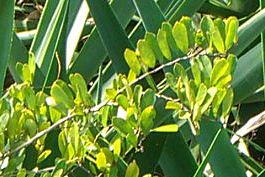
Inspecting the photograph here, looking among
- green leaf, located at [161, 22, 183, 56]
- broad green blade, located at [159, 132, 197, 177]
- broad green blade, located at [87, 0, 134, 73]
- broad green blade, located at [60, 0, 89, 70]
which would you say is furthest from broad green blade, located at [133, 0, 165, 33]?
broad green blade, located at [60, 0, 89, 70]

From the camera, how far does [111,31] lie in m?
1.04

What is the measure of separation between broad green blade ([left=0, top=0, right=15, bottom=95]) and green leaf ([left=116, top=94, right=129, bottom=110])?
0.30m

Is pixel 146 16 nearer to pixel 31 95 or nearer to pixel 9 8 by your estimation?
pixel 9 8

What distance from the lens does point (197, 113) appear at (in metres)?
0.73

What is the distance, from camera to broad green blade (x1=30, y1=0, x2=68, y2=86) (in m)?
1.21


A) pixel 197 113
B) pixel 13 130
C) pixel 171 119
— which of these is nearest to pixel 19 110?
pixel 13 130

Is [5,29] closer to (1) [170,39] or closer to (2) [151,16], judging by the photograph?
(2) [151,16]

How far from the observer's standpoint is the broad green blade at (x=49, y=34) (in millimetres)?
1208

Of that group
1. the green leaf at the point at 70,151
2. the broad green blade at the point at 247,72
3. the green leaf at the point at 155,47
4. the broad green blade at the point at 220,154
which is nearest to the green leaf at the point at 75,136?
the green leaf at the point at 70,151

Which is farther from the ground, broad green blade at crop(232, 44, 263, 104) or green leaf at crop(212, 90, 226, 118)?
green leaf at crop(212, 90, 226, 118)

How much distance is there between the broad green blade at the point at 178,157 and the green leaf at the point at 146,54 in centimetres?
25

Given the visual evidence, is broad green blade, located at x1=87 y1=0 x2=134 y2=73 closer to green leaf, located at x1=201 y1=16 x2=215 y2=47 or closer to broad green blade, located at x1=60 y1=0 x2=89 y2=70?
green leaf, located at x1=201 y1=16 x2=215 y2=47

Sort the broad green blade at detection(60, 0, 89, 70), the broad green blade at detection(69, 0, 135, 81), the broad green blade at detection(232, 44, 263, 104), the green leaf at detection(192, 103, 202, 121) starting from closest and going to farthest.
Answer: the green leaf at detection(192, 103, 202, 121) → the broad green blade at detection(232, 44, 263, 104) → the broad green blade at detection(69, 0, 135, 81) → the broad green blade at detection(60, 0, 89, 70)

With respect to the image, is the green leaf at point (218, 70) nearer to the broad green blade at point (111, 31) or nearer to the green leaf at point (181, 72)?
the green leaf at point (181, 72)
